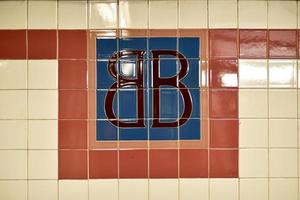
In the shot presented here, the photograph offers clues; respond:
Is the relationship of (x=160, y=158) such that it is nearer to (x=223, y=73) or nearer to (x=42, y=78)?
(x=223, y=73)

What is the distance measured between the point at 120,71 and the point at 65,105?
0.45 meters

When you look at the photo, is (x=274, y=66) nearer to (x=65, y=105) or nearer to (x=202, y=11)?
(x=202, y=11)

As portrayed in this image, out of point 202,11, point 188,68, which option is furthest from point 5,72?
point 202,11

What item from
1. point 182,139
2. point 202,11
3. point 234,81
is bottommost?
point 182,139

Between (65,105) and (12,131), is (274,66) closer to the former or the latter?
(65,105)

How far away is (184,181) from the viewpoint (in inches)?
99.7

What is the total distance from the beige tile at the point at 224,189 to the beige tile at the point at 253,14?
3.57 feet

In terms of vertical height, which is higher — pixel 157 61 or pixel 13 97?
pixel 157 61

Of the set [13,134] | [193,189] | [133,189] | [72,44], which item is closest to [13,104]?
[13,134]

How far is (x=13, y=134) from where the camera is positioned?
2512mm

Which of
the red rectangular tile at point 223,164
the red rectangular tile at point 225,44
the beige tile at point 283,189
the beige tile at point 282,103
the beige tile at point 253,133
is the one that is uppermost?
the red rectangular tile at point 225,44

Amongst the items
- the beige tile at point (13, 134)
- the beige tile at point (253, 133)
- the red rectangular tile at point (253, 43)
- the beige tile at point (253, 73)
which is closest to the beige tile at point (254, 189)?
the beige tile at point (253, 133)

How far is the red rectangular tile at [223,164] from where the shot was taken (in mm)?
2537

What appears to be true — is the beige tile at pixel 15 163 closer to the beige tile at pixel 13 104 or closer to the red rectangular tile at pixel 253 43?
the beige tile at pixel 13 104
